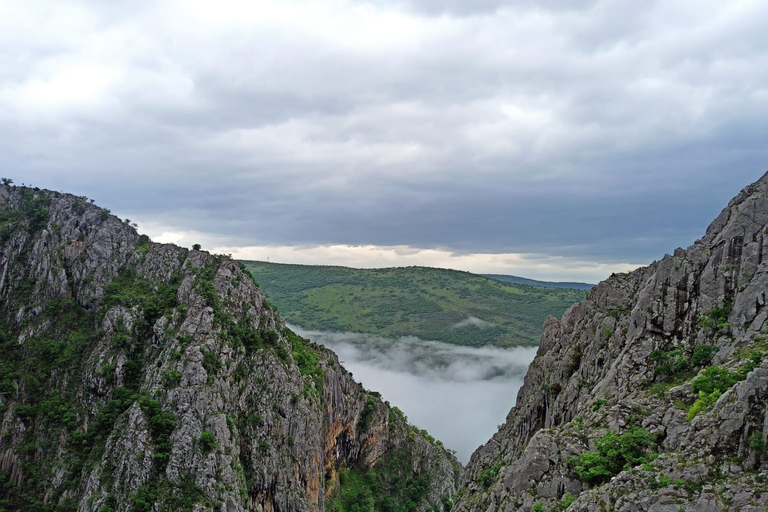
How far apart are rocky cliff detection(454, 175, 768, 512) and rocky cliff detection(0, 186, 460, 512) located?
56159 mm

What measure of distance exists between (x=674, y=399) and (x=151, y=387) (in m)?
88.9

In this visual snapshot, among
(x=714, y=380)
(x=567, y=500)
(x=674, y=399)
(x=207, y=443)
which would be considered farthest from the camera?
(x=207, y=443)

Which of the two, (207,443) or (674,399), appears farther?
(207,443)

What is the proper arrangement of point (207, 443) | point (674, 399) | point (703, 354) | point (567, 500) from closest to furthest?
point (567, 500), point (674, 399), point (703, 354), point (207, 443)

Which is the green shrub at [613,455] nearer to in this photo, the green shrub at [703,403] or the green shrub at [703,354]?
the green shrub at [703,403]

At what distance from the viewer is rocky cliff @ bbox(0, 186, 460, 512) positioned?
263 feet

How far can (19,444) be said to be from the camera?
8575 cm

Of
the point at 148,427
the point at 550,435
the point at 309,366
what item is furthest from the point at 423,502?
the point at 550,435

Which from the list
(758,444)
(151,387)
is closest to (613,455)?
(758,444)

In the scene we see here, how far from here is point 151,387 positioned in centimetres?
8769

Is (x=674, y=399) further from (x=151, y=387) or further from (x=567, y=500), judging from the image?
(x=151, y=387)

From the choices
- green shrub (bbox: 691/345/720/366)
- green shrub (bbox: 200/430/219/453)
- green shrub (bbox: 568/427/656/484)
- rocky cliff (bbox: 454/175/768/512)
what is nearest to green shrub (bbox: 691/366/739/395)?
rocky cliff (bbox: 454/175/768/512)

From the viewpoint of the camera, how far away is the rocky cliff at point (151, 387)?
8012cm

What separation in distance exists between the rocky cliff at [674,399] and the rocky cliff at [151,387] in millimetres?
56159
